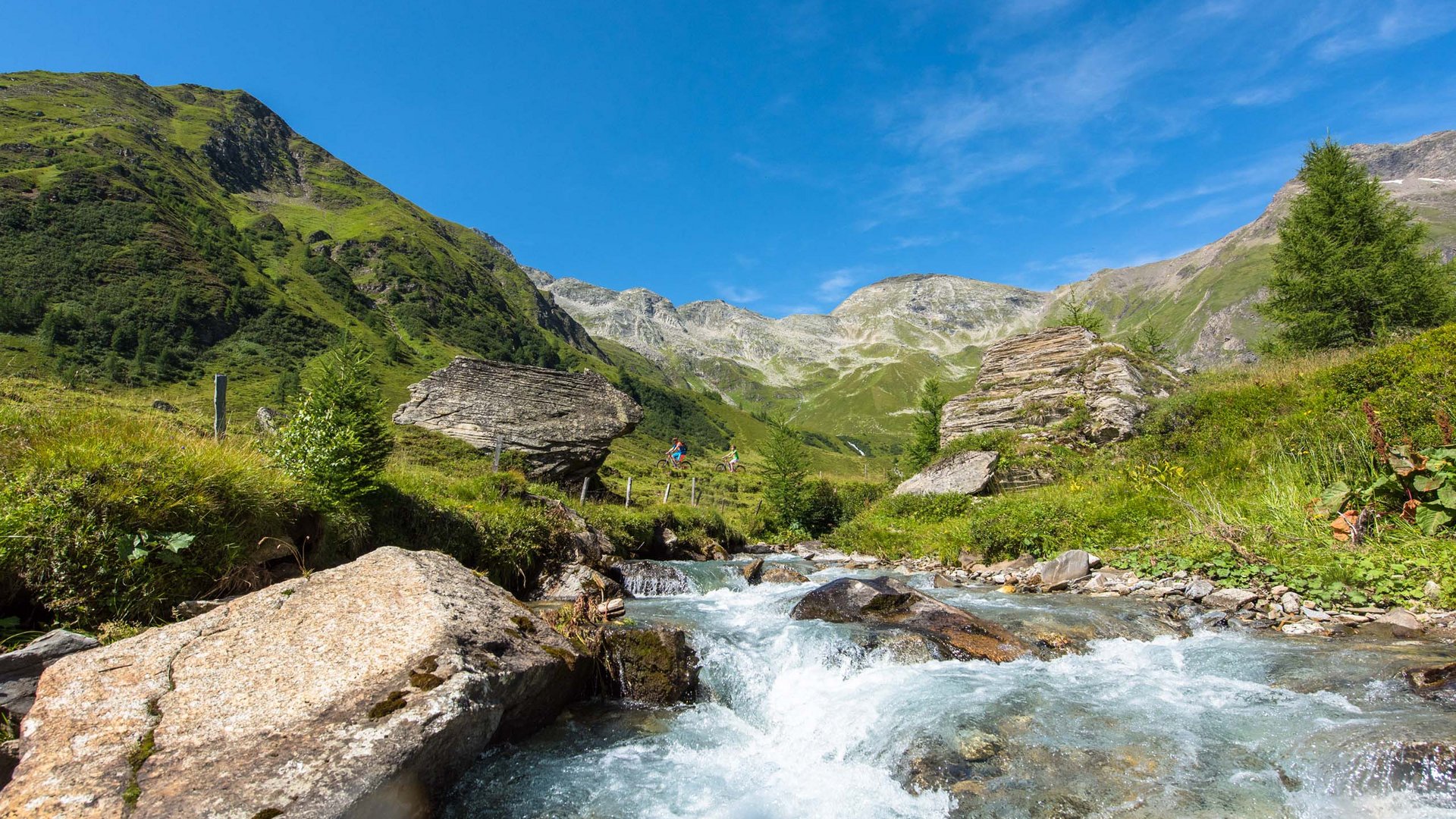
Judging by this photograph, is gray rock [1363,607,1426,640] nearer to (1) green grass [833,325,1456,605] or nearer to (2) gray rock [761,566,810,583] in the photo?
(1) green grass [833,325,1456,605]

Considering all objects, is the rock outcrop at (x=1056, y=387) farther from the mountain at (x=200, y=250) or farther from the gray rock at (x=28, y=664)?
the mountain at (x=200, y=250)

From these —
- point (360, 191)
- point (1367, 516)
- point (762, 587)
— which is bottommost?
point (762, 587)

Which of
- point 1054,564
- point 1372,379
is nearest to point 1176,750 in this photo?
point 1054,564

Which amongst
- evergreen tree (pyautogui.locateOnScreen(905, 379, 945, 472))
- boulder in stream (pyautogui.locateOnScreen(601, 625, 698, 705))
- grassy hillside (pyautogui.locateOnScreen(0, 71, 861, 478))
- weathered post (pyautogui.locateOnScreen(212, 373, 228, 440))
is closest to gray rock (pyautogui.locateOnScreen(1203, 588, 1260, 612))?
boulder in stream (pyautogui.locateOnScreen(601, 625, 698, 705))

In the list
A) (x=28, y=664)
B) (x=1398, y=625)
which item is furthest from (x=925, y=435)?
(x=28, y=664)

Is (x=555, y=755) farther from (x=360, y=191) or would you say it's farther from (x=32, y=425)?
(x=360, y=191)

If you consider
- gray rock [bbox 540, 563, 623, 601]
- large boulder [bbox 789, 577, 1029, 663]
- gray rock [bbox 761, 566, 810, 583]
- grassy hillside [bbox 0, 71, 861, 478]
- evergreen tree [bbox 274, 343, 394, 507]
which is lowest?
gray rock [bbox 761, 566, 810, 583]

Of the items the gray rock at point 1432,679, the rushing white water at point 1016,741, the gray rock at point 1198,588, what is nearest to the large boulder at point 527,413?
the rushing white water at point 1016,741

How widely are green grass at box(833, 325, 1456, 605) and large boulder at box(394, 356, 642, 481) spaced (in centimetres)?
1378

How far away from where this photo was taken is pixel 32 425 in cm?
627

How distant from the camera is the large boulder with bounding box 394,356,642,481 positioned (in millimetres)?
25984

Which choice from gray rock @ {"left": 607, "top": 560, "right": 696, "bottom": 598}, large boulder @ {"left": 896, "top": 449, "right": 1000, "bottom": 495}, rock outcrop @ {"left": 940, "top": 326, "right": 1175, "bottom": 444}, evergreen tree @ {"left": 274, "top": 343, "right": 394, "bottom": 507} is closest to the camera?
evergreen tree @ {"left": 274, "top": 343, "right": 394, "bottom": 507}

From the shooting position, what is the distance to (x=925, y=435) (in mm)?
38875

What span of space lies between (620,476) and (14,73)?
201 m
